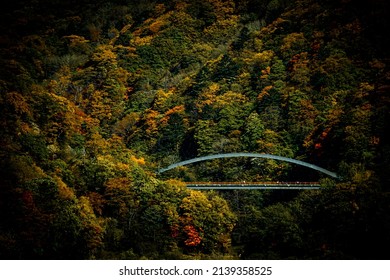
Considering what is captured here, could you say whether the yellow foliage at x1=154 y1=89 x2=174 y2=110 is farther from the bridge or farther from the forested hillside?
the bridge

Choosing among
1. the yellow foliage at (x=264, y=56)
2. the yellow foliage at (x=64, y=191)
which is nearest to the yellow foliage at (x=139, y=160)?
the yellow foliage at (x=64, y=191)

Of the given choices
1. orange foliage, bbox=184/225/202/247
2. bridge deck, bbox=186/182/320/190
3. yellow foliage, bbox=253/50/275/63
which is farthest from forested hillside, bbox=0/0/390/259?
bridge deck, bbox=186/182/320/190

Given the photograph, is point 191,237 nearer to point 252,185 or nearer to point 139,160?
point 252,185

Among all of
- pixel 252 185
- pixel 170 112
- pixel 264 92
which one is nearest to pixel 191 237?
pixel 252 185

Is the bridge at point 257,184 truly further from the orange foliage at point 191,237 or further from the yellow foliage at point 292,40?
the yellow foliage at point 292,40

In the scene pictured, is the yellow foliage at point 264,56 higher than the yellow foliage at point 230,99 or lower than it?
higher

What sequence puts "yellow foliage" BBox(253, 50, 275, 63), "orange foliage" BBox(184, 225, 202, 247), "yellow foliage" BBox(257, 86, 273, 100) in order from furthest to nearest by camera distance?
"yellow foliage" BBox(253, 50, 275, 63)
"yellow foliage" BBox(257, 86, 273, 100)
"orange foliage" BBox(184, 225, 202, 247)

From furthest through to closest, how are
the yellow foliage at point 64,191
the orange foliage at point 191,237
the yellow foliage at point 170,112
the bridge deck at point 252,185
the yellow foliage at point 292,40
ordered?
1. the yellow foliage at point 292,40
2. the yellow foliage at point 170,112
3. the bridge deck at point 252,185
4. the orange foliage at point 191,237
5. the yellow foliage at point 64,191
